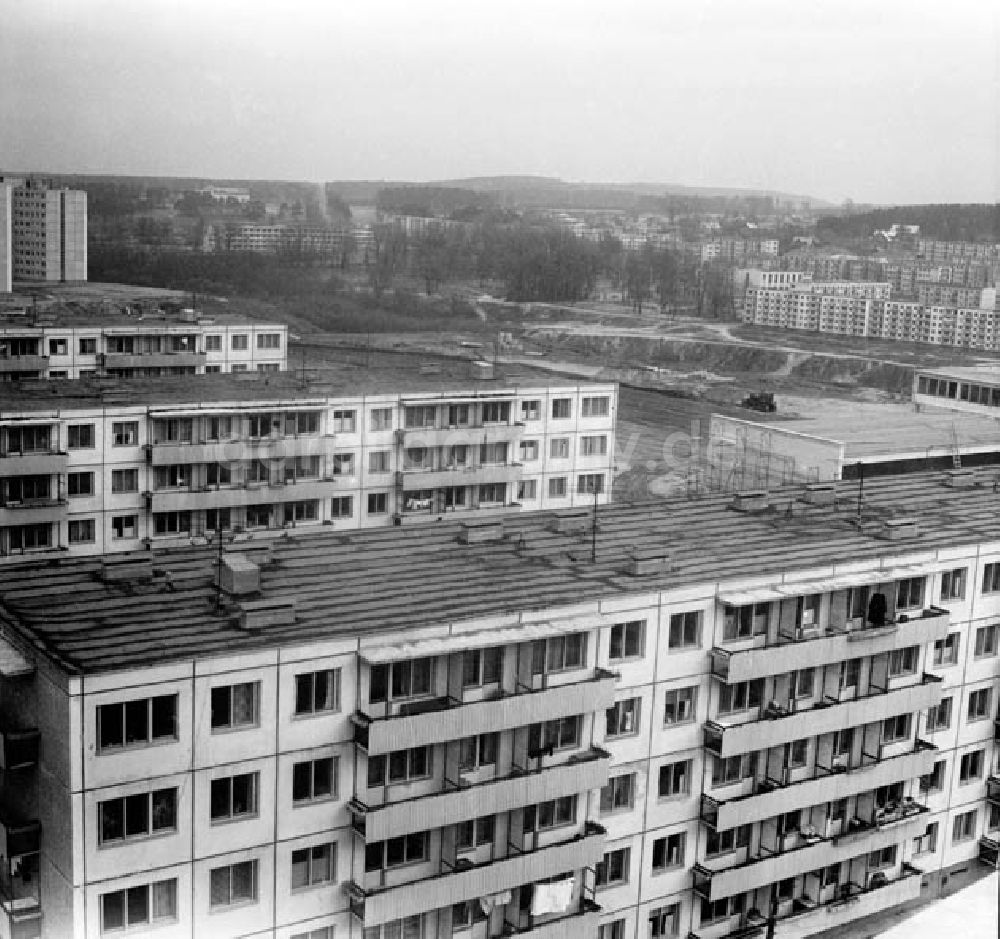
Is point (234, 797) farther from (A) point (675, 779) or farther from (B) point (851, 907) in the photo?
(B) point (851, 907)

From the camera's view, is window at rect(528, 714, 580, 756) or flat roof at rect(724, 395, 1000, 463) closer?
window at rect(528, 714, 580, 756)

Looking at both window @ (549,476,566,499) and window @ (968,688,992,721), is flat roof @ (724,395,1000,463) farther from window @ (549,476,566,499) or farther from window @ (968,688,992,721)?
window @ (968,688,992,721)

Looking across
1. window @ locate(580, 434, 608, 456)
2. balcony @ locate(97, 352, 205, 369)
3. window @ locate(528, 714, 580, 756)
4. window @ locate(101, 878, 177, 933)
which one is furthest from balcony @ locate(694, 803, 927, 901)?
balcony @ locate(97, 352, 205, 369)

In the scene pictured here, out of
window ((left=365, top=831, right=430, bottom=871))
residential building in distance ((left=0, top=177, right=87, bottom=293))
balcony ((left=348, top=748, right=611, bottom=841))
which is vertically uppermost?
residential building in distance ((left=0, top=177, right=87, bottom=293))

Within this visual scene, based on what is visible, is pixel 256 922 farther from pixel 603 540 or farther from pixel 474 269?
pixel 474 269

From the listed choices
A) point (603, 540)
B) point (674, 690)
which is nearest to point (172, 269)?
point (603, 540)

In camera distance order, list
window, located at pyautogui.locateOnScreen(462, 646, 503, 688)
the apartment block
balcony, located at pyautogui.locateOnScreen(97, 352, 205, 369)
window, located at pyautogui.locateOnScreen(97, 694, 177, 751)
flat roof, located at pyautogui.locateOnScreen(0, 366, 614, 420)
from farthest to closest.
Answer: balcony, located at pyautogui.locateOnScreen(97, 352, 205, 369) → flat roof, located at pyautogui.locateOnScreen(0, 366, 614, 420) → the apartment block → window, located at pyautogui.locateOnScreen(462, 646, 503, 688) → window, located at pyautogui.locateOnScreen(97, 694, 177, 751)

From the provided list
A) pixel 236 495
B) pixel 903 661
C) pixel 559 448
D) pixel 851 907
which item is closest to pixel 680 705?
pixel 903 661

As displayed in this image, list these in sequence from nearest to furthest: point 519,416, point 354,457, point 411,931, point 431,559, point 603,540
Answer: point 411,931, point 431,559, point 603,540, point 354,457, point 519,416
